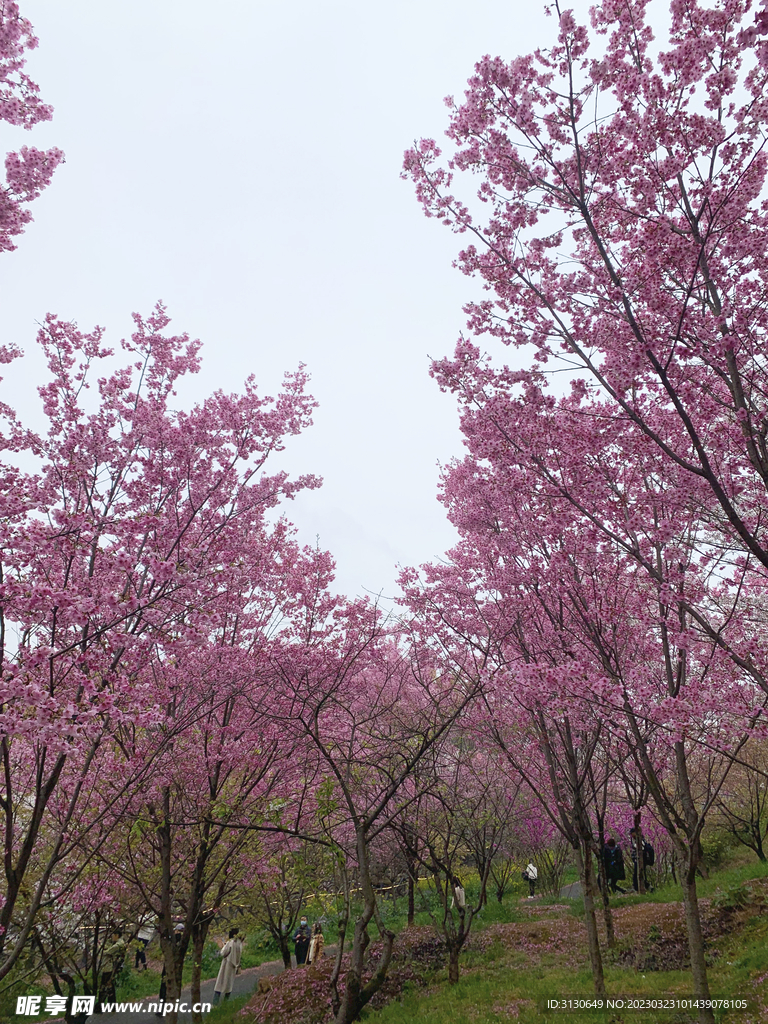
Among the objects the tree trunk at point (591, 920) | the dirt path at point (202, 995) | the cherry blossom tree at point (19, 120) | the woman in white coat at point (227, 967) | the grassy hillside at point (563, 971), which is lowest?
the dirt path at point (202, 995)

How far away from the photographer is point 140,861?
314 inches

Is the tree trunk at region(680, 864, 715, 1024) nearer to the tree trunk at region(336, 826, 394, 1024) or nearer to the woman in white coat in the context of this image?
the tree trunk at region(336, 826, 394, 1024)

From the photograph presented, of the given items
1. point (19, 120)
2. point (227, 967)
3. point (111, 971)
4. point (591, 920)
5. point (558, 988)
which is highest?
point (19, 120)

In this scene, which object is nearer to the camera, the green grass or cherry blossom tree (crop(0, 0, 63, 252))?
cherry blossom tree (crop(0, 0, 63, 252))

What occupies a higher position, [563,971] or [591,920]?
[591,920]

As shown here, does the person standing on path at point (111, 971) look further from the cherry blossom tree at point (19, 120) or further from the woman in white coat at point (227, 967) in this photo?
the cherry blossom tree at point (19, 120)

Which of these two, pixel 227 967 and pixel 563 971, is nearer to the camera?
pixel 563 971

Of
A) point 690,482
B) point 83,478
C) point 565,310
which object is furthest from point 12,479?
point 690,482

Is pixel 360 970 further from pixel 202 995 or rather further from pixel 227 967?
pixel 202 995

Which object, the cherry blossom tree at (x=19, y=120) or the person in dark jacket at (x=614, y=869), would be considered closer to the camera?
the cherry blossom tree at (x=19, y=120)

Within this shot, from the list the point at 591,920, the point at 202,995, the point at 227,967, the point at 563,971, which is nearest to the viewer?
the point at 591,920

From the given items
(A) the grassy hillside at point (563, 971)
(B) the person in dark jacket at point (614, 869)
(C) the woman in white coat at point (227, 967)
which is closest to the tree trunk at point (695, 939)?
(A) the grassy hillside at point (563, 971)

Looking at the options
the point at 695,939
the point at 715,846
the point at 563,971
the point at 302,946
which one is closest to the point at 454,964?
the point at 563,971

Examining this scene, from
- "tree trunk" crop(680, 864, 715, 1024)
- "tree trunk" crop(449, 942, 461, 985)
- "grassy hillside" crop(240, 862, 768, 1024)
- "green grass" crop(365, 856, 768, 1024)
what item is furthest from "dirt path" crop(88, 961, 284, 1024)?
"tree trunk" crop(680, 864, 715, 1024)
